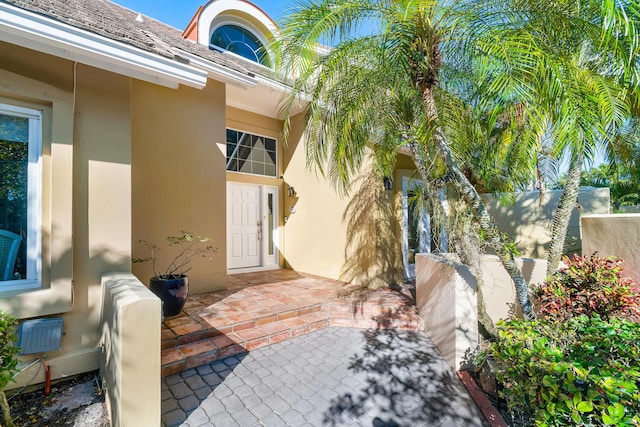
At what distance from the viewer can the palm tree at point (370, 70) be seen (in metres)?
4.20

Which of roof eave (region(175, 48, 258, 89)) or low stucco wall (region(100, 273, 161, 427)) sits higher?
roof eave (region(175, 48, 258, 89))

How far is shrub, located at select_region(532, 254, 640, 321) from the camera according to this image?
14.2ft

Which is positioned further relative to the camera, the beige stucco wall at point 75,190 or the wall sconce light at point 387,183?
the wall sconce light at point 387,183

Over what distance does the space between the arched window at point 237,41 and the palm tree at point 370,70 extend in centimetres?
584

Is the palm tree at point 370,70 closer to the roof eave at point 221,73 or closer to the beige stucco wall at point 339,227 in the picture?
the beige stucco wall at point 339,227

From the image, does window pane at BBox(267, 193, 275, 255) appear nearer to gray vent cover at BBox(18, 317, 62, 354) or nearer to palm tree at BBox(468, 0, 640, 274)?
gray vent cover at BBox(18, 317, 62, 354)

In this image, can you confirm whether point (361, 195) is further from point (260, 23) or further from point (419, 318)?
point (260, 23)

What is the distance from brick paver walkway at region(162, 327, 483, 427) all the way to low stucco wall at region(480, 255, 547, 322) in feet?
7.96

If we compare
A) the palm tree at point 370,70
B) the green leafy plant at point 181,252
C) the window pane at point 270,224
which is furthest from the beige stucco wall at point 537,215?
the green leafy plant at point 181,252

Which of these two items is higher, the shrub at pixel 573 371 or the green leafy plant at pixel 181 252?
the green leafy plant at pixel 181 252

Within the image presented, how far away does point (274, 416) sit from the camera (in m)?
3.54

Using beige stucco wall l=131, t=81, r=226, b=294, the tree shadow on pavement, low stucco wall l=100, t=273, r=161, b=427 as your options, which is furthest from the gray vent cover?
the tree shadow on pavement

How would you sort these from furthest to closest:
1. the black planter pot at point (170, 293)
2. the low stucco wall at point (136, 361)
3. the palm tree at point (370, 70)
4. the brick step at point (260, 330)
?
1. the black planter pot at point (170, 293)
2. the brick step at point (260, 330)
3. the palm tree at point (370, 70)
4. the low stucco wall at point (136, 361)

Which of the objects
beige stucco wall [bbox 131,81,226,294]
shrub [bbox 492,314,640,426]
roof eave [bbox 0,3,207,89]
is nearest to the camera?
shrub [bbox 492,314,640,426]
